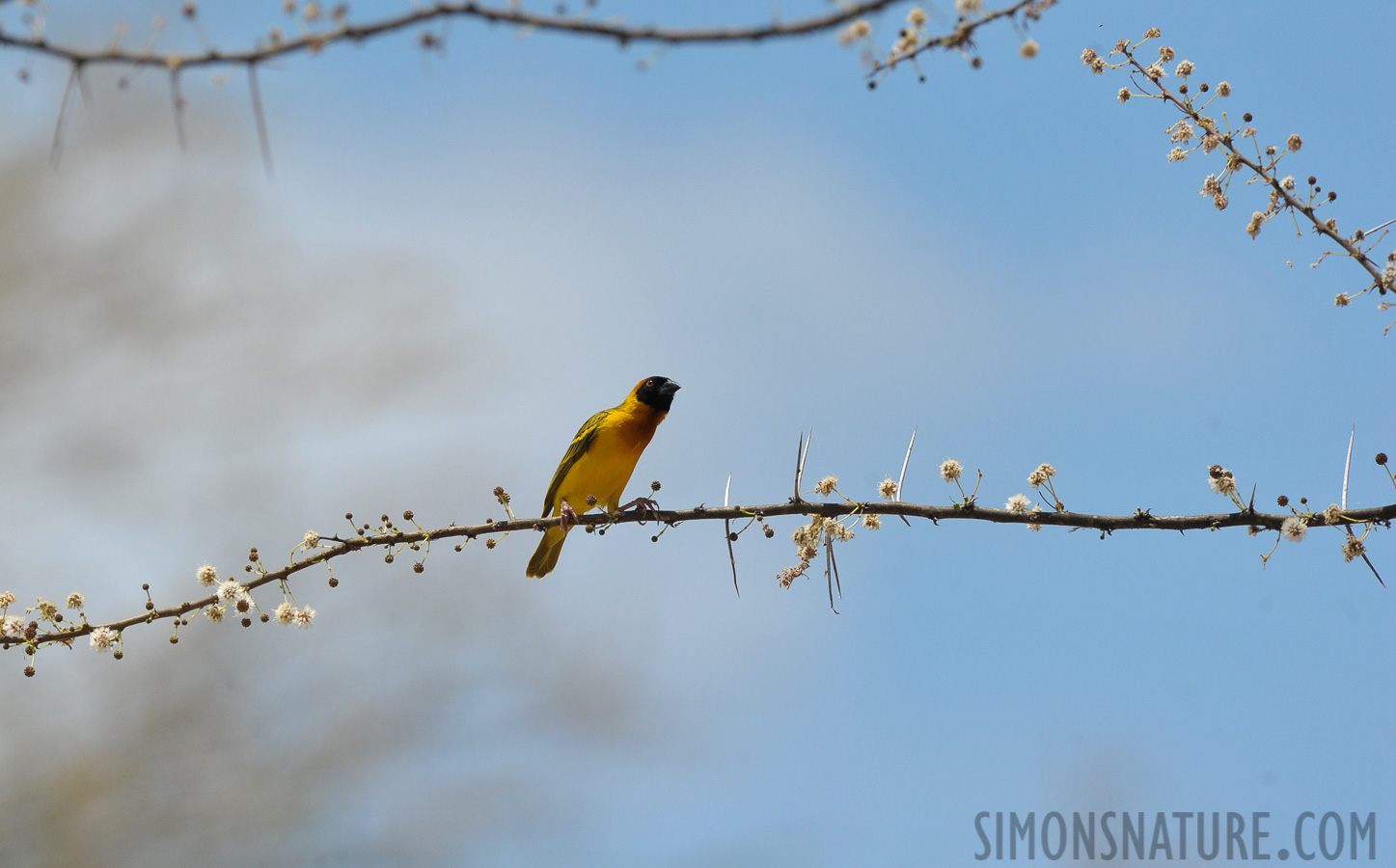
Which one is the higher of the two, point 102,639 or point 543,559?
point 543,559

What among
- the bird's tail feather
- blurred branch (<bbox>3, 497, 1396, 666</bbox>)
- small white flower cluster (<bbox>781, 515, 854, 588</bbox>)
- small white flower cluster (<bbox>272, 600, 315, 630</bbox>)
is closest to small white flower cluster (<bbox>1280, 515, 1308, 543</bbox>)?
blurred branch (<bbox>3, 497, 1396, 666</bbox>)

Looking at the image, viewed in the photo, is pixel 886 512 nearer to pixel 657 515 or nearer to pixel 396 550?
pixel 657 515

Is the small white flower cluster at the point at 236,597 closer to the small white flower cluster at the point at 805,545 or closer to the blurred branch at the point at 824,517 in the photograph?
the blurred branch at the point at 824,517

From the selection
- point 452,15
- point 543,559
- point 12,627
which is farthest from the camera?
point 543,559

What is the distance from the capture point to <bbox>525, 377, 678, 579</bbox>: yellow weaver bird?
732 cm

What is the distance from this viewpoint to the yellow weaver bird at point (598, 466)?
7316 millimetres

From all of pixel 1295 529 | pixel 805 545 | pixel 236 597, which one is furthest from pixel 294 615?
pixel 1295 529

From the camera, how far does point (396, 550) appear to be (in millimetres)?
3814

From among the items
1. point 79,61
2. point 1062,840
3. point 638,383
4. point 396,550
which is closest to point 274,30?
point 79,61

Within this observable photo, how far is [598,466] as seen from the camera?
7.34 metres

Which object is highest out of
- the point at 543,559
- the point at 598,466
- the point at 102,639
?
the point at 598,466

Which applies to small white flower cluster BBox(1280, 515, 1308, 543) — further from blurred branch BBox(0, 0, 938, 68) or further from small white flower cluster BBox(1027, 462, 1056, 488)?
blurred branch BBox(0, 0, 938, 68)

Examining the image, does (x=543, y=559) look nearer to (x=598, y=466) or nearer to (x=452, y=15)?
(x=598, y=466)

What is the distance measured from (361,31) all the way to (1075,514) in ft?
8.25
